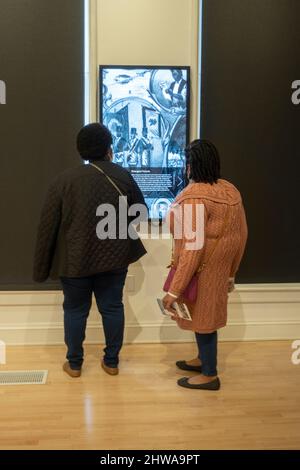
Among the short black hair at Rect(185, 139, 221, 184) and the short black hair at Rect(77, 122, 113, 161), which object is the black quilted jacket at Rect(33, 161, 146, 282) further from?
the short black hair at Rect(185, 139, 221, 184)

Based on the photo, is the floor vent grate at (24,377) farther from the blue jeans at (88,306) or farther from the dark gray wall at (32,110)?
the dark gray wall at (32,110)

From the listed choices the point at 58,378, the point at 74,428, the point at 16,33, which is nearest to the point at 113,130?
the point at 16,33

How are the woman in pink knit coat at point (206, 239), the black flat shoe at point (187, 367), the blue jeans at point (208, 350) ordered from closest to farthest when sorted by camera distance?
the woman in pink knit coat at point (206, 239), the blue jeans at point (208, 350), the black flat shoe at point (187, 367)

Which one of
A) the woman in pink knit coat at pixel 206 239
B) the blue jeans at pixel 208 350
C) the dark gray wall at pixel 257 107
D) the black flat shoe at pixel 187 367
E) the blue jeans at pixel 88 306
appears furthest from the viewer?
the dark gray wall at pixel 257 107

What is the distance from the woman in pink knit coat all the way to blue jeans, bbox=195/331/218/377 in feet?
0.17

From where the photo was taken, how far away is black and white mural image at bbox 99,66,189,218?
11.3 feet

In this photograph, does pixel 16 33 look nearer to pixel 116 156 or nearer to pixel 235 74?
pixel 116 156

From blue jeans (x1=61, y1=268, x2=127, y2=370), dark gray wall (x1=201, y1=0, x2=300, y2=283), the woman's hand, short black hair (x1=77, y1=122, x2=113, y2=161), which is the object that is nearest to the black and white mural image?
dark gray wall (x1=201, y1=0, x2=300, y2=283)

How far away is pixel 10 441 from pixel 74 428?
29cm

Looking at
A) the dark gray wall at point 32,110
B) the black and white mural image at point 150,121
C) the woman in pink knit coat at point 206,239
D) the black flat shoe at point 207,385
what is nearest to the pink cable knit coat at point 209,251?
the woman in pink knit coat at point 206,239

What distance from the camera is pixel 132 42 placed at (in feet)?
11.3

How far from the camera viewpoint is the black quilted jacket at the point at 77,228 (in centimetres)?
286

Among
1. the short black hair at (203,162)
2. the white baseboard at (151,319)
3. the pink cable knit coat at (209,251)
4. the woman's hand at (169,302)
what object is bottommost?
the white baseboard at (151,319)

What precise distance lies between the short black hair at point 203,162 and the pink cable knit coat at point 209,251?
41 millimetres
